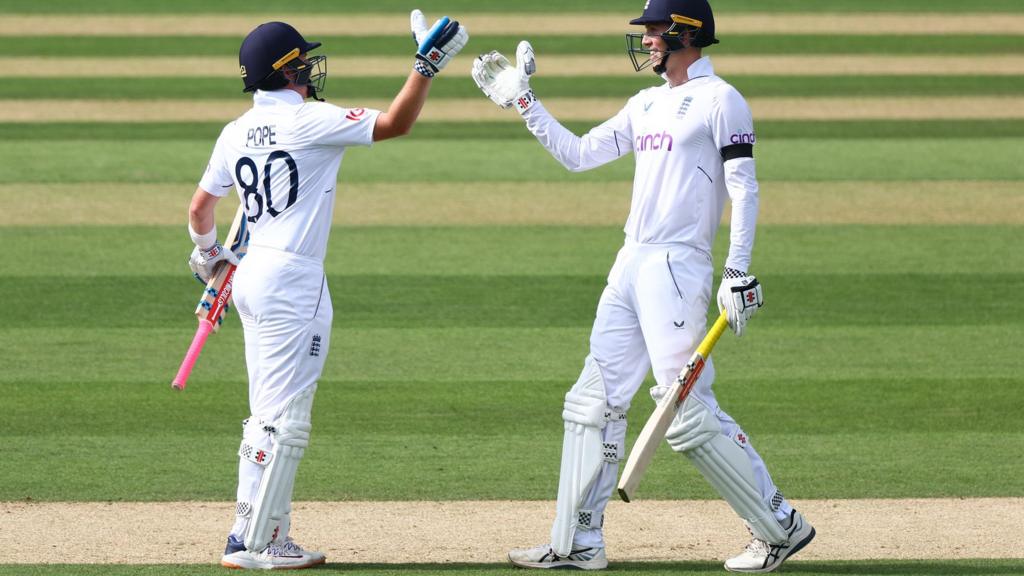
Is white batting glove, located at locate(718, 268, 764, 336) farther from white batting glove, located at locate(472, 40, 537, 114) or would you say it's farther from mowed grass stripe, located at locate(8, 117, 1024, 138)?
mowed grass stripe, located at locate(8, 117, 1024, 138)

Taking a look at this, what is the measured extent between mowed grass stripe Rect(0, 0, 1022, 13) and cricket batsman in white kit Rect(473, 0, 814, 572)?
15845mm

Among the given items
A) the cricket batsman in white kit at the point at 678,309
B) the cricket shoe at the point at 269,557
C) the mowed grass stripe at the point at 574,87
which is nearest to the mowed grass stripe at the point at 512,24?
the mowed grass stripe at the point at 574,87

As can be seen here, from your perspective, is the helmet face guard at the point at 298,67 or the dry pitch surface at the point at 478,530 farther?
the dry pitch surface at the point at 478,530

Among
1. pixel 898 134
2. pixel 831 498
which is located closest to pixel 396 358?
pixel 831 498

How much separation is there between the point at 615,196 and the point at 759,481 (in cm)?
822

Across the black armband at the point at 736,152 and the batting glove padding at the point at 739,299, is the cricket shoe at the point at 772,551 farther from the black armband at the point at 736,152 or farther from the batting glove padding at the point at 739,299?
the black armband at the point at 736,152

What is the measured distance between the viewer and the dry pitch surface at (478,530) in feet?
18.4

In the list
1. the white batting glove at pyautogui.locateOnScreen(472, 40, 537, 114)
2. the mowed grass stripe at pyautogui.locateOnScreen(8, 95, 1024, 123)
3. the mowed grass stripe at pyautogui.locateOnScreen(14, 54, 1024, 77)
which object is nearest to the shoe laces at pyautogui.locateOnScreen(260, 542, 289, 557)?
the white batting glove at pyautogui.locateOnScreen(472, 40, 537, 114)

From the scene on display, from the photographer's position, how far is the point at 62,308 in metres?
9.84

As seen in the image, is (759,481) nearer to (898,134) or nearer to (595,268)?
(595,268)

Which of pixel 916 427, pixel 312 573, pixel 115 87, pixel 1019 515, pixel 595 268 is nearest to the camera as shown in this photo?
pixel 312 573

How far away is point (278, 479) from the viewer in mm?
5312

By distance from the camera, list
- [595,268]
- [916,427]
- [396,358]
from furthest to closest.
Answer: [595,268]
[396,358]
[916,427]

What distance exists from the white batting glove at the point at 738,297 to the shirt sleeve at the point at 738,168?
0.13 ft
